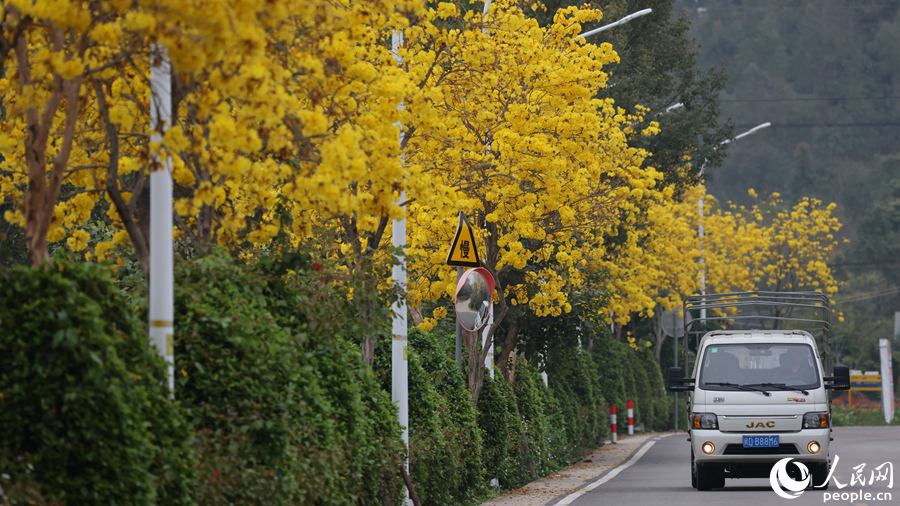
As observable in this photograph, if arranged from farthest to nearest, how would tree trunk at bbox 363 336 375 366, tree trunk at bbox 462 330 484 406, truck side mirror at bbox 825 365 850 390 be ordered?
tree trunk at bbox 462 330 484 406
truck side mirror at bbox 825 365 850 390
tree trunk at bbox 363 336 375 366

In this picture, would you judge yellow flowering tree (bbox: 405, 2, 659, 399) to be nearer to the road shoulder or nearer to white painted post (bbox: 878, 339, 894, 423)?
the road shoulder

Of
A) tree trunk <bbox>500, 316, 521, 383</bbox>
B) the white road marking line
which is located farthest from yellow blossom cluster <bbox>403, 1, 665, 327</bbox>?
the white road marking line

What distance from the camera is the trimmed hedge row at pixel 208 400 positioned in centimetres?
623

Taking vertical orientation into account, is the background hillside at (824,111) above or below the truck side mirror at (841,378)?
above

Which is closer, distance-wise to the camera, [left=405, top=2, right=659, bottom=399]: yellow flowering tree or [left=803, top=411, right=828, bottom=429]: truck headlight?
[left=803, top=411, right=828, bottom=429]: truck headlight

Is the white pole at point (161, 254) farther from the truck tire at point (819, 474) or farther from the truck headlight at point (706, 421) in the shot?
the truck tire at point (819, 474)

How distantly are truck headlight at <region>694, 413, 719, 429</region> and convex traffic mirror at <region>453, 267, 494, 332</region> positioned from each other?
3.01 metres

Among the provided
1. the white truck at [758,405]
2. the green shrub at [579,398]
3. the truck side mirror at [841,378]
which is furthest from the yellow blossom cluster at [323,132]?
the truck side mirror at [841,378]

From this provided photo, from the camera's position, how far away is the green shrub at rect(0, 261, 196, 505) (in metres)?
6.19

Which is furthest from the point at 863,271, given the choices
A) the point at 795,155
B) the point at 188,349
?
the point at 188,349

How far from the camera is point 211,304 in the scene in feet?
27.5

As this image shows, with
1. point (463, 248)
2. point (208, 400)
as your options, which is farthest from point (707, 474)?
point (208, 400)

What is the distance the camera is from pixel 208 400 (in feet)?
26.5

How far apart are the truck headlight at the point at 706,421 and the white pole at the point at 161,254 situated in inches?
366
